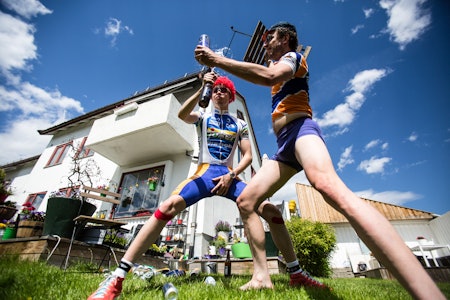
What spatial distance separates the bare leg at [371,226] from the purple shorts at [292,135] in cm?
16

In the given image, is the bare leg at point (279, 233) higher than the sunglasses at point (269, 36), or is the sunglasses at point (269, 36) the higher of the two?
the sunglasses at point (269, 36)

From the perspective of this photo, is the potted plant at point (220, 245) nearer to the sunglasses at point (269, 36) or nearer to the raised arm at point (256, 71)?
the sunglasses at point (269, 36)

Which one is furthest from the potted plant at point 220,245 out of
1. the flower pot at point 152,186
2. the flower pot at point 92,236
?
the flower pot at point 92,236

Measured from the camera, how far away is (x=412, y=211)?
52.3ft

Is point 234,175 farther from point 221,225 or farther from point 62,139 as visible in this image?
point 62,139

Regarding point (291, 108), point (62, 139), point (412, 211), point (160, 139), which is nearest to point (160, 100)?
point (160, 139)

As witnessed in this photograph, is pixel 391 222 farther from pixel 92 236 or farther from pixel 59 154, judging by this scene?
pixel 59 154

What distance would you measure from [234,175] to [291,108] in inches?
38.0

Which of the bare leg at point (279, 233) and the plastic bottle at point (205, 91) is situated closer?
the bare leg at point (279, 233)

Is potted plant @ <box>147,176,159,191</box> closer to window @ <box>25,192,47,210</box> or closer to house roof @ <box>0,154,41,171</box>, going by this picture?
window @ <box>25,192,47,210</box>

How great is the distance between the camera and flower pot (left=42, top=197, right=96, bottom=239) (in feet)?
14.0

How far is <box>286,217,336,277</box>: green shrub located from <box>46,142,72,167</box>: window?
15.3m

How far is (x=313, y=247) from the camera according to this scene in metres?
9.31

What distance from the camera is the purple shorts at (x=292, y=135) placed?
1.73 meters
